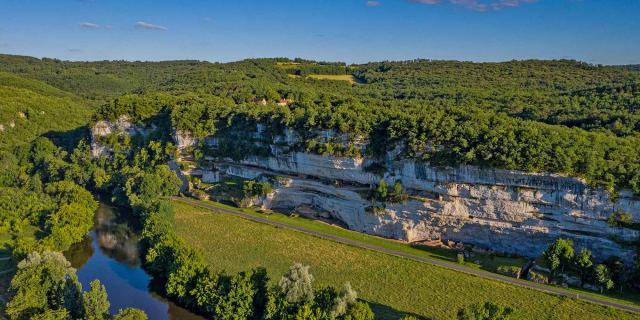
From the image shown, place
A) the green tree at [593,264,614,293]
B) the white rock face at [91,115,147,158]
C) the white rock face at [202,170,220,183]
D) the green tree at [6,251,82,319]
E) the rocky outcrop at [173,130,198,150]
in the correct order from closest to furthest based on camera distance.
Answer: the green tree at [6,251,82,319], the green tree at [593,264,614,293], the white rock face at [202,170,220,183], the rocky outcrop at [173,130,198,150], the white rock face at [91,115,147,158]

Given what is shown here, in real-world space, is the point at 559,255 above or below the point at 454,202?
below

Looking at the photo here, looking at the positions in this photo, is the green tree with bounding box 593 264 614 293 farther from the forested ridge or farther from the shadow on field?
the shadow on field

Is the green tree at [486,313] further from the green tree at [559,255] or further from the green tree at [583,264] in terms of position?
the green tree at [583,264]

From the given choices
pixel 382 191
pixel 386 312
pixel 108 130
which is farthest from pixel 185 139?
pixel 386 312

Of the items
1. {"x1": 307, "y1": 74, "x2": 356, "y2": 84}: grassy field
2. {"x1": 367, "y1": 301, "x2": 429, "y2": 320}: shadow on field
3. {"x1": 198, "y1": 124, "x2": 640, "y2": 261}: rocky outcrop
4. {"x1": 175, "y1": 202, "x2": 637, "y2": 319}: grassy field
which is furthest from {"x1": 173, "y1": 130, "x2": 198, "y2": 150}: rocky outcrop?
{"x1": 307, "y1": 74, "x2": 356, "y2": 84}: grassy field

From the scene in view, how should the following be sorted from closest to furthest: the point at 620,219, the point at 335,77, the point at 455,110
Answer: the point at 620,219, the point at 455,110, the point at 335,77

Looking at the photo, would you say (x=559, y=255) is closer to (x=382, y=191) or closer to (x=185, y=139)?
(x=382, y=191)

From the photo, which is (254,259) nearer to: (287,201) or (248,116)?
(287,201)

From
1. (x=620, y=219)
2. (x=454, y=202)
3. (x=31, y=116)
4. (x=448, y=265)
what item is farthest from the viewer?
(x=31, y=116)
